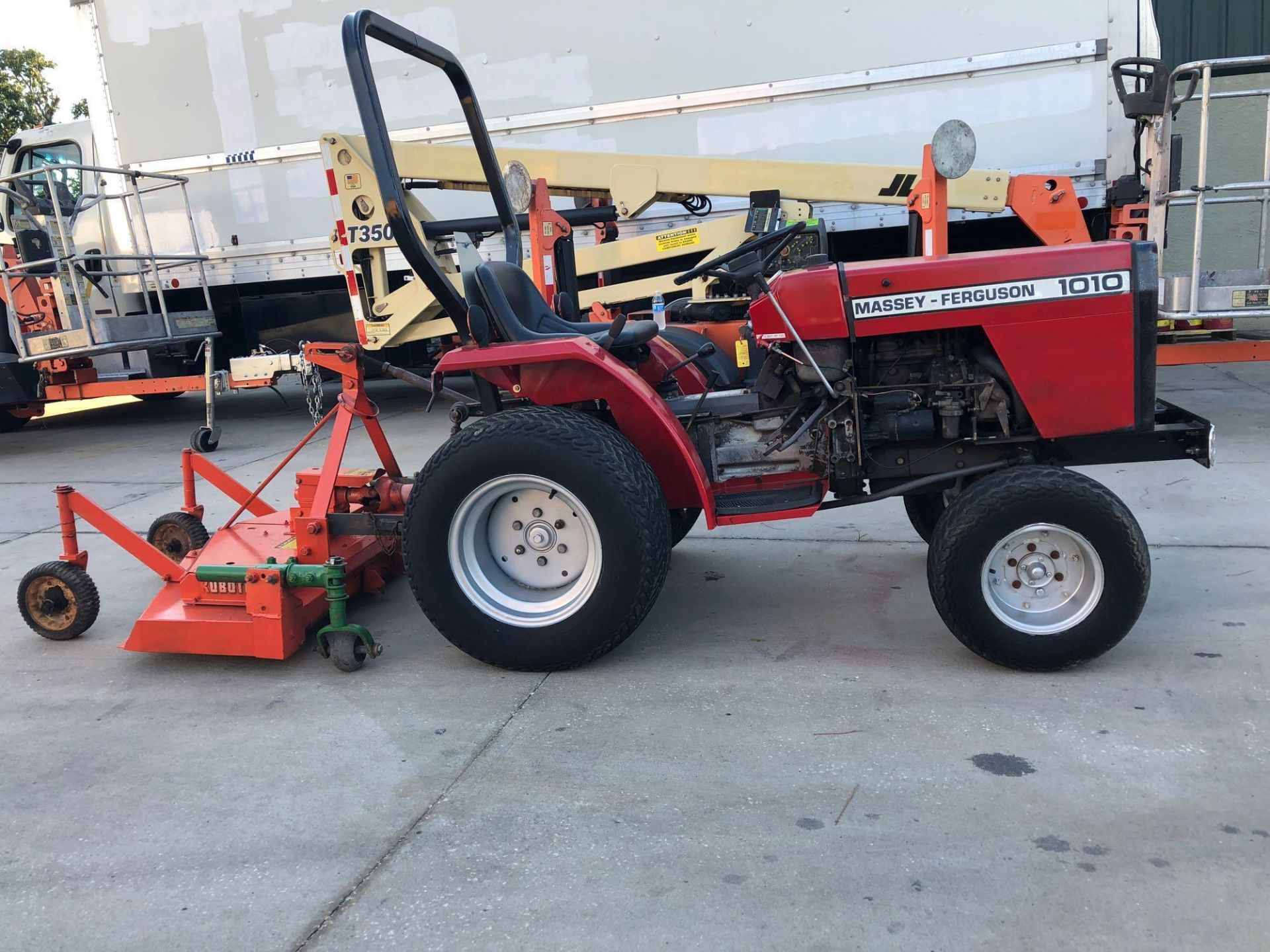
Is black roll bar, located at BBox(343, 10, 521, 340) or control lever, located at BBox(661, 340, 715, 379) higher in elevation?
black roll bar, located at BBox(343, 10, 521, 340)

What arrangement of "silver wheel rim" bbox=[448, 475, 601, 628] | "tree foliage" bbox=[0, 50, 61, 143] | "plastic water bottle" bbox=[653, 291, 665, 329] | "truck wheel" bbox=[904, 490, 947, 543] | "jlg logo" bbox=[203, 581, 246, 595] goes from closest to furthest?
"silver wheel rim" bbox=[448, 475, 601, 628], "jlg logo" bbox=[203, 581, 246, 595], "truck wheel" bbox=[904, 490, 947, 543], "plastic water bottle" bbox=[653, 291, 665, 329], "tree foliage" bbox=[0, 50, 61, 143]

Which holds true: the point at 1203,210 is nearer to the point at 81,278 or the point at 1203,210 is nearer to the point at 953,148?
the point at 953,148

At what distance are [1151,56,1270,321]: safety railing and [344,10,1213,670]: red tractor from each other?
219 centimetres

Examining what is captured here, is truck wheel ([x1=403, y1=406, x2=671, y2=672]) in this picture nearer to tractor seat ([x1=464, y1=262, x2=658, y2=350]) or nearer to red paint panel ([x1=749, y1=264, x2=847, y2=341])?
tractor seat ([x1=464, y1=262, x2=658, y2=350])

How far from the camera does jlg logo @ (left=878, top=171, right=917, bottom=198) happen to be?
618cm

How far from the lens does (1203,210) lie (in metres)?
4.88

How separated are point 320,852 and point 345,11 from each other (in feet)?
23.6

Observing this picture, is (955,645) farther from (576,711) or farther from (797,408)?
(576,711)

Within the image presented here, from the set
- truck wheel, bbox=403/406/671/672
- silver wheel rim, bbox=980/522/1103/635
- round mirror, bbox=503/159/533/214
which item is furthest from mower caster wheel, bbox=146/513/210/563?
silver wheel rim, bbox=980/522/1103/635

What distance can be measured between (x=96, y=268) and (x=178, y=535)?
608cm

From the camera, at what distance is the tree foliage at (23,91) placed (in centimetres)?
2272

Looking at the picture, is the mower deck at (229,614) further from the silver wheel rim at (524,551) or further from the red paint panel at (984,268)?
the red paint panel at (984,268)

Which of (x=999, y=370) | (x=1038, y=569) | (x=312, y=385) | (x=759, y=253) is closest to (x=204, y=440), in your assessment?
(x=312, y=385)

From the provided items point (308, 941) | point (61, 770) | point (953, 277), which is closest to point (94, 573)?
point (61, 770)
